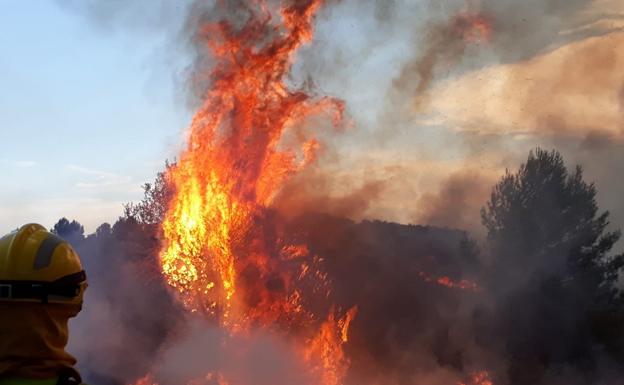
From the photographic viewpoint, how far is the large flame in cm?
2077

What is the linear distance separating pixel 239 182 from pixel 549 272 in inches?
574

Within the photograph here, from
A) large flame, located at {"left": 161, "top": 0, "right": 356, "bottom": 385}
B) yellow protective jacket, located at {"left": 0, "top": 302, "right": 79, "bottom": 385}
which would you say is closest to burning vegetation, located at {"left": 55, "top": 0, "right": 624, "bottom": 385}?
large flame, located at {"left": 161, "top": 0, "right": 356, "bottom": 385}

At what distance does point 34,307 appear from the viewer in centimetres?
255

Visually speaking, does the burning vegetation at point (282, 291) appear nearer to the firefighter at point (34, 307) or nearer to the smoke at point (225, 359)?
the smoke at point (225, 359)

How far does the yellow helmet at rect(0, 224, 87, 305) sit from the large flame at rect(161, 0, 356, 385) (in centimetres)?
1846

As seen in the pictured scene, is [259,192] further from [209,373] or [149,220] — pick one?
[209,373]

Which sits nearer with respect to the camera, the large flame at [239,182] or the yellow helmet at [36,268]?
the yellow helmet at [36,268]

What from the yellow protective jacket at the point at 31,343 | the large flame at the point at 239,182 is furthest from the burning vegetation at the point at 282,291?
the yellow protective jacket at the point at 31,343

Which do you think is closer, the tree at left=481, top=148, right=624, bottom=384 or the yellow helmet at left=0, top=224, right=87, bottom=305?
the yellow helmet at left=0, top=224, right=87, bottom=305

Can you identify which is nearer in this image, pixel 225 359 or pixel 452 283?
pixel 225 359

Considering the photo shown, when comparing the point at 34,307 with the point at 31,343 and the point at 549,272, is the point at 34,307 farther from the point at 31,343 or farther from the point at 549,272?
the point at 549,272

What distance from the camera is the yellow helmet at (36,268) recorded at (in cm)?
252

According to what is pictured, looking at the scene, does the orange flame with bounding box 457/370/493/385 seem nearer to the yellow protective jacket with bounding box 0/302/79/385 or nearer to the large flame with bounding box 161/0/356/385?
the large flame with bounding box 161/0/356/385

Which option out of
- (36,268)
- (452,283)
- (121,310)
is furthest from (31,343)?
(452,283)
